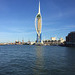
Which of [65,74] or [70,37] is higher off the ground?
[70,37]

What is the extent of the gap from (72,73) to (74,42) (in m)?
167

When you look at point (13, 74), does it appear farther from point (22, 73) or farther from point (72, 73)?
point (72, 73)

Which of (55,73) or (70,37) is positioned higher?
(70,37)

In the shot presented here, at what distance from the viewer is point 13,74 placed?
62.6 feet

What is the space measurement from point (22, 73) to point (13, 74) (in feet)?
5.11

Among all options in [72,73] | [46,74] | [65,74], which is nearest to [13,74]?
[46,74]

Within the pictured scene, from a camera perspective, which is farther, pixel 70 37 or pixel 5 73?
pixel 70 37

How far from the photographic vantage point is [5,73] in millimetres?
19781

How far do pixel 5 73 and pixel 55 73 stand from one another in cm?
871

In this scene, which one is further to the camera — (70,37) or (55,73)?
(70,37)

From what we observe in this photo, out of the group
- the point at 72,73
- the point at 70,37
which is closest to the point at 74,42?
the point at 70,37

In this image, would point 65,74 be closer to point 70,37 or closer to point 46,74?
point 46,74

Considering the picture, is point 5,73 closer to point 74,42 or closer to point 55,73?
point 55,73

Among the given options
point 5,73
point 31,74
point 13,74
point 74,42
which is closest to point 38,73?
point 31,74
